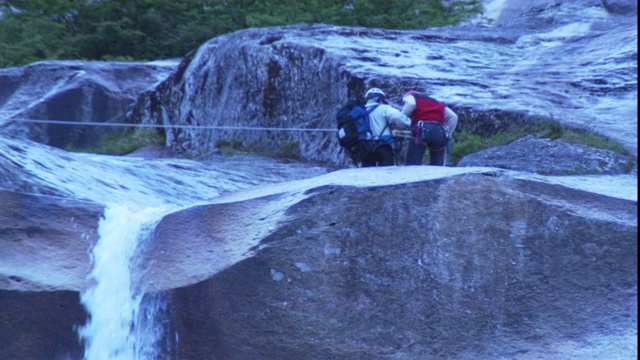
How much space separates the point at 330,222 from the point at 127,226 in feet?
5.46

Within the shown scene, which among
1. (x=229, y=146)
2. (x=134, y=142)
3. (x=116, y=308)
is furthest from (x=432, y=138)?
(x=134, y=142)

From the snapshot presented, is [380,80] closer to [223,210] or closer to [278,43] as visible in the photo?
[278,43]

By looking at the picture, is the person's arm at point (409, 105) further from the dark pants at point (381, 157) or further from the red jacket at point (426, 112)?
the dark pants at point (381, 157)

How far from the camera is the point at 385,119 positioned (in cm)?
975

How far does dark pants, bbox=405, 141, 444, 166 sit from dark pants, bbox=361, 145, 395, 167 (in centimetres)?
36

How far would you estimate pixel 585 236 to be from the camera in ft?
22.9

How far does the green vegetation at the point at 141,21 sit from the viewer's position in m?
24.2

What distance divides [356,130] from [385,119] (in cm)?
41

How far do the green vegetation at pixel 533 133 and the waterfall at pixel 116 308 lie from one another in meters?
5.51

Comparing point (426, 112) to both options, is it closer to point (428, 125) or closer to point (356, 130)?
point (428, 125)

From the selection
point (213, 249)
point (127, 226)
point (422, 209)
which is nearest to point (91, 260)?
point (127, 226)

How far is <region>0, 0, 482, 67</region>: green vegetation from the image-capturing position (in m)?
24.2

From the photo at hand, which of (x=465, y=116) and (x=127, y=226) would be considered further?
(x=465, y=116)

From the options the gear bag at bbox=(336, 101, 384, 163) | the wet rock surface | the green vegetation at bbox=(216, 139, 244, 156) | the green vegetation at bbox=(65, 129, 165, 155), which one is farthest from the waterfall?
the green vegetation at bbox=(65, 129, 165, 155)
